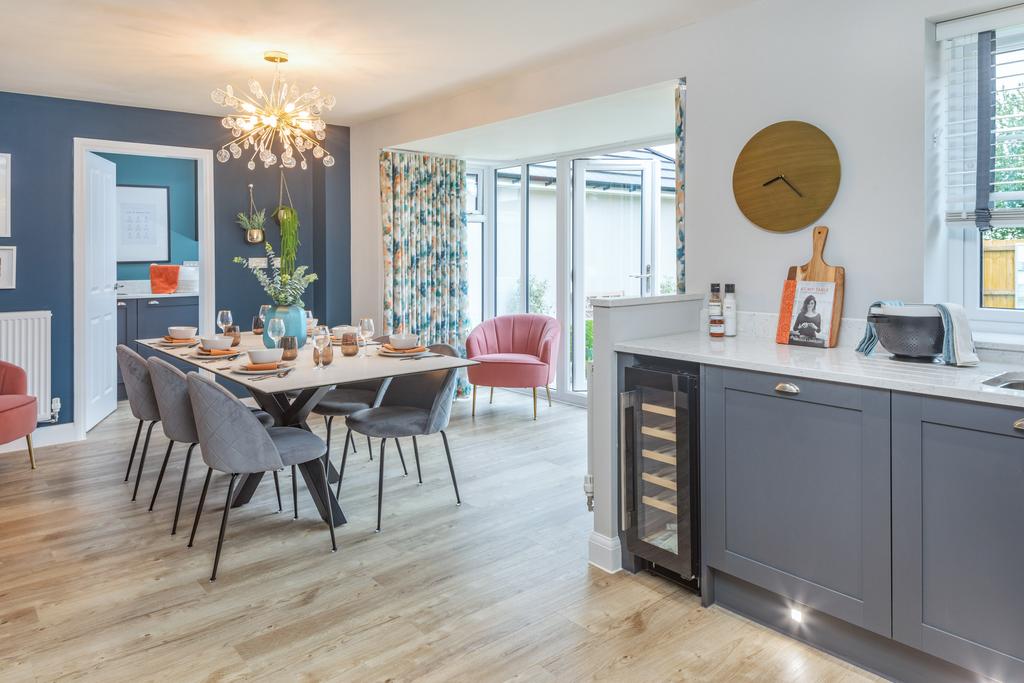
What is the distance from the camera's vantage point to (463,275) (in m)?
6.60

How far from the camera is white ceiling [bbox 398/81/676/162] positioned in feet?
13.6

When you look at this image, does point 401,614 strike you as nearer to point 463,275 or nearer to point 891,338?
point 891,338

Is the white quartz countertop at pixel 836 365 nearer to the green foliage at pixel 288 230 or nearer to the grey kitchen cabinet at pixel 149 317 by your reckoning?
the green foliage at pixel 288 230

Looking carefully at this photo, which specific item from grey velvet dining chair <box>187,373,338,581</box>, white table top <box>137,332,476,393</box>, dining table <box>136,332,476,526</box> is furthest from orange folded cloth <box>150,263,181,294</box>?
grey velvet dining chair <box>187,373,338,581</box>

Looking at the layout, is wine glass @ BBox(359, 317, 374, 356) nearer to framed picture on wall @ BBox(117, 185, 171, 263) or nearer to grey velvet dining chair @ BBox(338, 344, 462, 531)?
grey velvet dining chair @ BBox(338, 344, 462, 531)

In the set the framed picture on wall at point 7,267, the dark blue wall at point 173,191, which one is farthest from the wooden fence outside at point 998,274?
the dark blue wall at point 173,191

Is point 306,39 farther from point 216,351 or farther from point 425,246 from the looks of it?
point 425,246

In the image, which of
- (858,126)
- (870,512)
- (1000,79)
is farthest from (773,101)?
(870,512)

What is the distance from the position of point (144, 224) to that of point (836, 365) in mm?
7175

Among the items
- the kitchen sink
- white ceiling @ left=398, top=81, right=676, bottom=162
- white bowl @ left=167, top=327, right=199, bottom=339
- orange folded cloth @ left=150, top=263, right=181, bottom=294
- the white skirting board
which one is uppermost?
white ceiling @ left=398, top=81, right=676, bottom=162

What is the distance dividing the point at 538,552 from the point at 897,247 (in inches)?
76.0

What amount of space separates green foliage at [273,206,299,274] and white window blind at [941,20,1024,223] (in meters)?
4.88

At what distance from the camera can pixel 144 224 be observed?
738cm

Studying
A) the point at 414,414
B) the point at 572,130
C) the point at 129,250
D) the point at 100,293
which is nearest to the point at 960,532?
the point at 414,414
